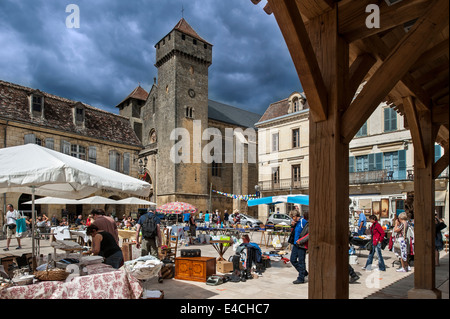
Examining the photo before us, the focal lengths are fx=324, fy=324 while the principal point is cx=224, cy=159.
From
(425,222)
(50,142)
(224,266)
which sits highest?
(50,142)

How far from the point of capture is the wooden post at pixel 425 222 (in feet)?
16.0

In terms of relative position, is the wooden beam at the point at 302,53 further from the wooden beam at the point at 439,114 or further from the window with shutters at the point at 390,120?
the window with shutters at the point at 390,120

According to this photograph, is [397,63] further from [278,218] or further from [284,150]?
[284,150]

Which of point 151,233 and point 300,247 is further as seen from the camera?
point 151,233

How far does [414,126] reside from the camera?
186 inches

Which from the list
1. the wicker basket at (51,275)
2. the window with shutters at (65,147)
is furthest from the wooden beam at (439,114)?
the window with shutters at (65,147)

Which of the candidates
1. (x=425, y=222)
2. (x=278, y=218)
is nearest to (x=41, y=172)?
(x=425, y=222)

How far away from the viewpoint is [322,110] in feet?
8.29

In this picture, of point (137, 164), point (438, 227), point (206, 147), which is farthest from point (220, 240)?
point (206, 147)

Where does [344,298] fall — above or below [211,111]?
below

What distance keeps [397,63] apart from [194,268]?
19.3 feet

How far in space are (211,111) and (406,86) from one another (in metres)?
36.8

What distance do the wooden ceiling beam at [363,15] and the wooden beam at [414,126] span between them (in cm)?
222

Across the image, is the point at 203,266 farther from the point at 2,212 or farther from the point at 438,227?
the point at 2,212
